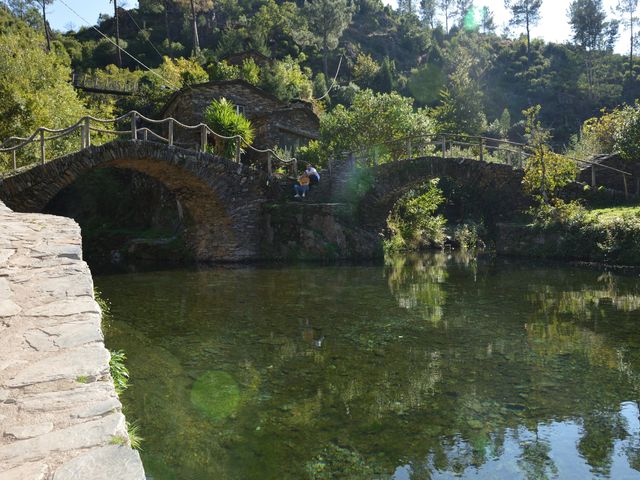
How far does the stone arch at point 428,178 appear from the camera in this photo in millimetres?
19281

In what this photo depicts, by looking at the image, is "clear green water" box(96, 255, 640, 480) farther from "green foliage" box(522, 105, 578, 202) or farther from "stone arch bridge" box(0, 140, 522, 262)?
"green foliage" box(522, 105, 578, 202)

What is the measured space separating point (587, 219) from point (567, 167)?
2.59 metres

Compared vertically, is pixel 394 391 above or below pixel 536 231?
Result: below

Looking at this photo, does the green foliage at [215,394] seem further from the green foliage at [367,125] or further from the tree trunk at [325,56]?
the tree trunk at [325,56]

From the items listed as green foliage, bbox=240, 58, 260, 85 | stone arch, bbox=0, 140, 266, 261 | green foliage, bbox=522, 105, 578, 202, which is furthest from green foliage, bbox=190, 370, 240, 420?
green foliage, bbox=240, 58, 260, 85

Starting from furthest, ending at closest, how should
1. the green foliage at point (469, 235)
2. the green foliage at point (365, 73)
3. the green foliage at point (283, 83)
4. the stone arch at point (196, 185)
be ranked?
the green foliage at point (365, 73), the green foliage at point (283, 83), the green foliage at point (469, 235), the stone arch at point (196, 185)

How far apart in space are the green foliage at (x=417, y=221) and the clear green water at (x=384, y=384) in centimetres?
1205

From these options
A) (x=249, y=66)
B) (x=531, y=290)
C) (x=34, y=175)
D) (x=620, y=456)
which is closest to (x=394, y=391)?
(x=620, y=456)

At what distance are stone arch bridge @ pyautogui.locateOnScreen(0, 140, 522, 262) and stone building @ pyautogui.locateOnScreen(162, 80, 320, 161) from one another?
6327 mm

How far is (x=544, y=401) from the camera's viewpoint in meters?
4.68

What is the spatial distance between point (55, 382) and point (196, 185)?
14835 mm

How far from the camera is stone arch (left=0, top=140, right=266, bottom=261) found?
13328 millimetres

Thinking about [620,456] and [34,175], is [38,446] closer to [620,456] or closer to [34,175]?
[620,456]

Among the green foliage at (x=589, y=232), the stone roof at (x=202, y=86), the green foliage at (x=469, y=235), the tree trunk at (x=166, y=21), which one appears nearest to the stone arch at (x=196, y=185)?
the stone roof at (x=202, y=86)
